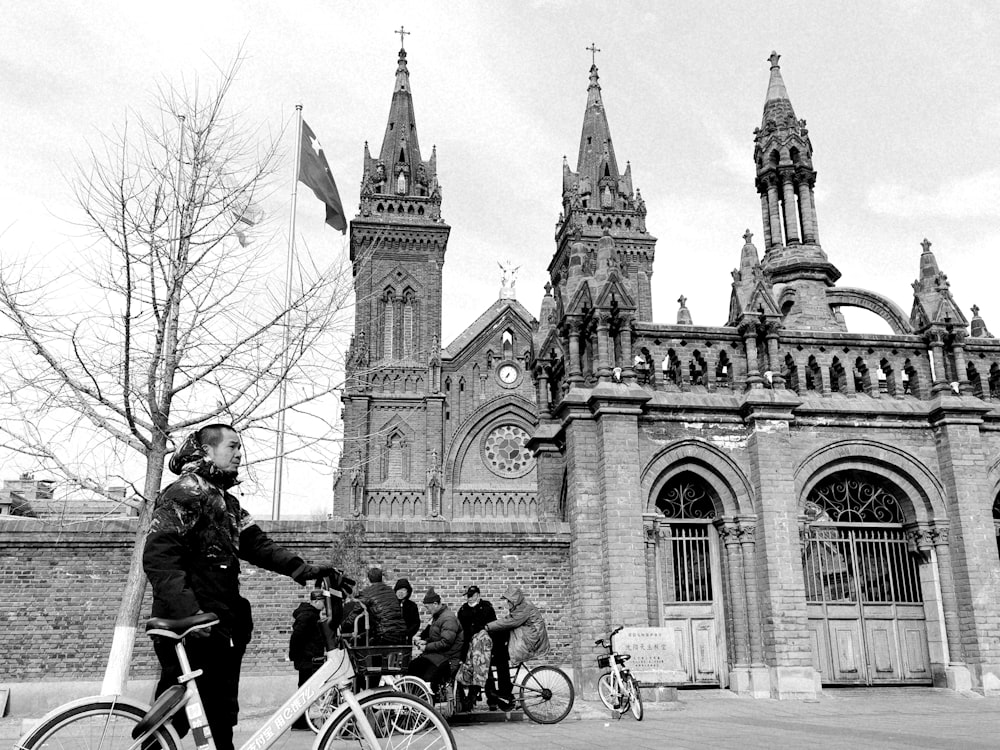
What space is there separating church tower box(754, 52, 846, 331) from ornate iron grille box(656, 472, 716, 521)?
16.3ft

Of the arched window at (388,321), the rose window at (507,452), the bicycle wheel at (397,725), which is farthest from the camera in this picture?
the arched window at (388,321)

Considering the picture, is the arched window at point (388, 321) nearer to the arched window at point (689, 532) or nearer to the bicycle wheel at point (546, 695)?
the arched window at point (689, 532)

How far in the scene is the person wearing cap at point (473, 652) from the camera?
34.4 feet

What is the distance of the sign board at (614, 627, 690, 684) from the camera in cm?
1259

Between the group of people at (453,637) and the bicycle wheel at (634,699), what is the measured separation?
1131 millimetres

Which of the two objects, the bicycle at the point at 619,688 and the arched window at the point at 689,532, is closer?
the bicycle at the point at 619,688

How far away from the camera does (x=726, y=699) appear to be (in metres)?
13.3

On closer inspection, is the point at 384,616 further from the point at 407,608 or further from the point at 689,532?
the point at 689,532

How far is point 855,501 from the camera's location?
50.0 ft

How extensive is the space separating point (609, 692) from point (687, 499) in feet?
15.1

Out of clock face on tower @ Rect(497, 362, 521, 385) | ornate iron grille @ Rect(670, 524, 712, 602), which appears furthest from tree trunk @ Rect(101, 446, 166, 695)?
clock face on tower @ Rect(497, 362, 521, 385)

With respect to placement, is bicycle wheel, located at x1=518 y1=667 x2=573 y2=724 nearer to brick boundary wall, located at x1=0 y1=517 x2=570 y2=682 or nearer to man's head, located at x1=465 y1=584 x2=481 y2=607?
man's head, located at x1=465 y1=584 x2=481 y2=607

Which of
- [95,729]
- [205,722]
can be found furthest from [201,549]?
[95,729]

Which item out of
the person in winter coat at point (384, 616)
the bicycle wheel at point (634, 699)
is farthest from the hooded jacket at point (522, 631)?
the person in winter coat at point (384, 616)
